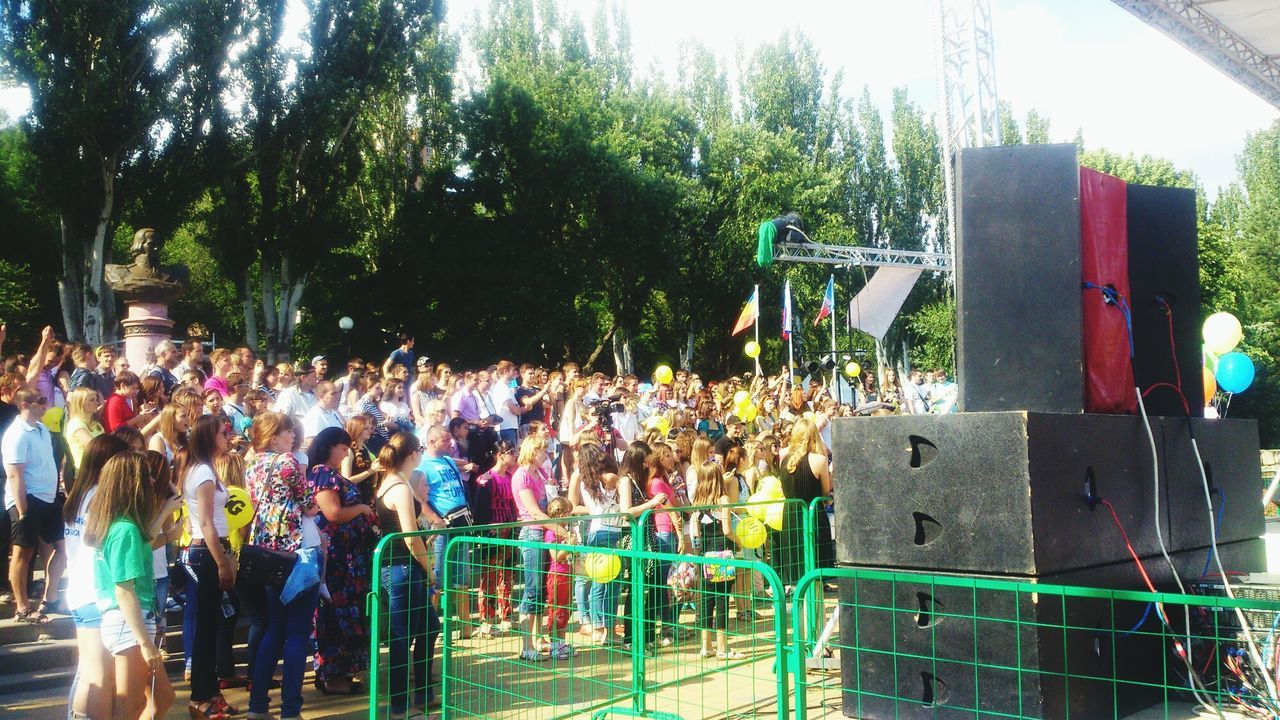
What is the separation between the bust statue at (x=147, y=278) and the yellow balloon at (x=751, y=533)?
10.3 metres

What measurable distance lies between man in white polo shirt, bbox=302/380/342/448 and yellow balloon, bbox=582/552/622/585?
4158 mm

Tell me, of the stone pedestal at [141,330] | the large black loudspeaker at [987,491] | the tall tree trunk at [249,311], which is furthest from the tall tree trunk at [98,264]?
the large black loudspeaker at [987,491]

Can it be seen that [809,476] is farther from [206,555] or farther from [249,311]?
[249,311]

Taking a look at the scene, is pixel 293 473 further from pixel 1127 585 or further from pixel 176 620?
pixel 1127 585

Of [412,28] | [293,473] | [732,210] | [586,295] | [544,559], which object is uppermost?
[412,28]

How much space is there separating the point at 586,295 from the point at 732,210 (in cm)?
734

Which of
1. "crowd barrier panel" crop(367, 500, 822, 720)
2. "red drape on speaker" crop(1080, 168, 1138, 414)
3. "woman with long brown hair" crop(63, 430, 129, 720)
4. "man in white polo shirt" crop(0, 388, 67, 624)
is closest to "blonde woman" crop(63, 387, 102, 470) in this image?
"man in white polo shirt" crop(0, 388, 67, 624)

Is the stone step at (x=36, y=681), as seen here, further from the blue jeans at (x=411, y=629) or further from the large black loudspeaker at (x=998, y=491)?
the large black loudspeaker at (x=998, y=491)

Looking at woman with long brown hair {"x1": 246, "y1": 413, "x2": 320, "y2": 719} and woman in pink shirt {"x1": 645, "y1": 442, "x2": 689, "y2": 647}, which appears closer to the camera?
woman with long brown hair {"x1": 246, "y1": 413, "x2": 320, "y2": 719}

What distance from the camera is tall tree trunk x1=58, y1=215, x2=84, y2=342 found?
821 inches

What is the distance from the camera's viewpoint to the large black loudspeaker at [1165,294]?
5637mm

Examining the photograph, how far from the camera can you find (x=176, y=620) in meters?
8.09

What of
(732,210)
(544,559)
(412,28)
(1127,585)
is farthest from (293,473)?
(732,210)

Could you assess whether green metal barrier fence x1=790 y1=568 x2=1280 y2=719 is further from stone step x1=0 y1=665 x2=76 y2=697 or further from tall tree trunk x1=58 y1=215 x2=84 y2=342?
tall tree trunk x1=58 y1=215 x2=84 y2=342
